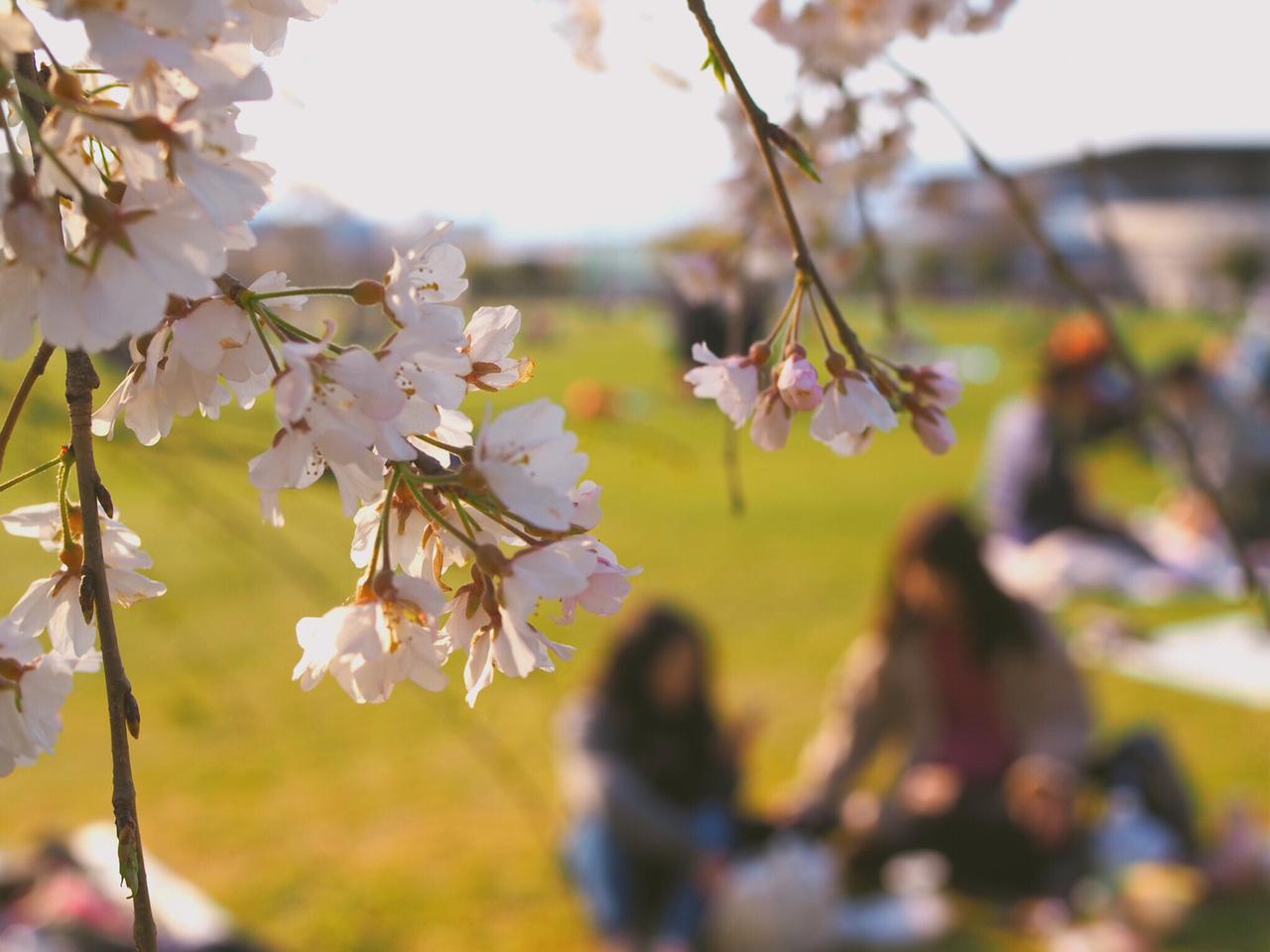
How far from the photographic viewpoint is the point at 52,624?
0.49 meters

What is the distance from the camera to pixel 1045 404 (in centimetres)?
514

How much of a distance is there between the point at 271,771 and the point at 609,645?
59.6 inches

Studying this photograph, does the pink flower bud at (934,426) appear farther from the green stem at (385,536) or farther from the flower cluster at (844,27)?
the flower cluster at (844,27)

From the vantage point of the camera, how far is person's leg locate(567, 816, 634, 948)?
117 inches

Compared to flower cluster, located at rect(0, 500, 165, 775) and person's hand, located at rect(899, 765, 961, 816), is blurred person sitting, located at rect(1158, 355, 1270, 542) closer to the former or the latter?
person's hand, located at rect(899, 765, 961, 816)

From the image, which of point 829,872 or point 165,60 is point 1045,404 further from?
point 165,60

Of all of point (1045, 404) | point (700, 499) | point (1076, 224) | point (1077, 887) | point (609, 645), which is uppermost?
point (1076, 224)

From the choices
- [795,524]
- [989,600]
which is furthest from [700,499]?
[989,600]

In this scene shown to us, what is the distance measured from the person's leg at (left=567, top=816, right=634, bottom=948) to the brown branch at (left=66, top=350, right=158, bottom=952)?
270cm

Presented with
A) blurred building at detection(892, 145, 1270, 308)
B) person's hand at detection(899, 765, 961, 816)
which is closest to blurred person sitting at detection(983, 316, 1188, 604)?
person's hand at detection(899, 765, 961, 816)

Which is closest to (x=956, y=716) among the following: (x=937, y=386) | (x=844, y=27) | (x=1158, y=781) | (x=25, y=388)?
(x=1158, y=781)

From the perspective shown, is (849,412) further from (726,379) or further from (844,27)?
(844,27)

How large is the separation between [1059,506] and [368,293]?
5.20m

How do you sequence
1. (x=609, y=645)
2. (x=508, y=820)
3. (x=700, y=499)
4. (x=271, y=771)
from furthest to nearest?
(x=700, y=499) < (x=271, y=771) < (x=508, y=820) < (x=609, y=645)
